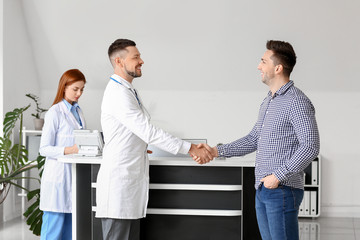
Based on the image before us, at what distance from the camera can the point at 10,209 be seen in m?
6.00

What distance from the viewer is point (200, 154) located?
3191 mm

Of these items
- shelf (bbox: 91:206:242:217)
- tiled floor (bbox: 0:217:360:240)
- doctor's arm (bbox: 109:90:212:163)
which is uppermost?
doctor's arm (bbox: 109:90:212:163)

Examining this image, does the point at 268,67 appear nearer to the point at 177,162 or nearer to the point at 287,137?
the point at 287,137

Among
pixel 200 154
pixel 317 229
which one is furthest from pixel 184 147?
pixel 317 229

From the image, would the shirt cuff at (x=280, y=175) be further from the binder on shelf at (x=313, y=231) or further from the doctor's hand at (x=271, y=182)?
the binder on shelf at (x=313, y=231)

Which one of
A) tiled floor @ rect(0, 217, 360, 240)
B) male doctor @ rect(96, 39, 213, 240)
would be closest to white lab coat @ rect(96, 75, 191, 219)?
male doctor @ rect(96, 39, 213, 240)

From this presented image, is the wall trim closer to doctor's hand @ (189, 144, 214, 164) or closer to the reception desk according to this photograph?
the reception desk

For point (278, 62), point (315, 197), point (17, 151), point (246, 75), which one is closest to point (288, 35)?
point (246, 75)

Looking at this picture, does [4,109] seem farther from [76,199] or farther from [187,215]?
[187,215]

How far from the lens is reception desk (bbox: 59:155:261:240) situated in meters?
3.32

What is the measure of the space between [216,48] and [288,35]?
2.72 ft

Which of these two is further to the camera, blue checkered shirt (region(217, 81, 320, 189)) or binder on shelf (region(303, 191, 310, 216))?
binder on shelf (region(303, 191, 310, 216))

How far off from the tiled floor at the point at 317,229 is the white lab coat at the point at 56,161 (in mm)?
1683

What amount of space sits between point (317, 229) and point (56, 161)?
127 inches
